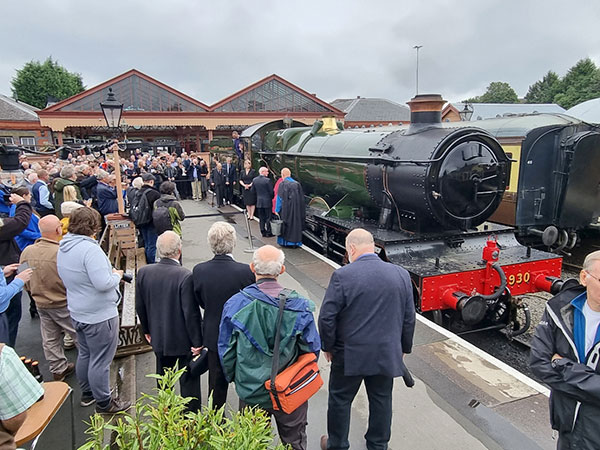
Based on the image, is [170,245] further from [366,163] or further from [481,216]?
[481,216]

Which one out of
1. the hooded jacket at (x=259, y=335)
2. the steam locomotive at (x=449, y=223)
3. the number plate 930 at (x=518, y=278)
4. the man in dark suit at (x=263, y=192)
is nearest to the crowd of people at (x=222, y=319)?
the hooded jacket at (x=259, y=335)

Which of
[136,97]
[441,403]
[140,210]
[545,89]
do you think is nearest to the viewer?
[441,403]

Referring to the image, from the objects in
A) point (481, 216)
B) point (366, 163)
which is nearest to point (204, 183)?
point (366, 163)

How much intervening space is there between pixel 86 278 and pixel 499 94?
86665mm

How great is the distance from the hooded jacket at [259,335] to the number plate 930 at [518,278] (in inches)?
137

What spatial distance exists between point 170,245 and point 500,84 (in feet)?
298

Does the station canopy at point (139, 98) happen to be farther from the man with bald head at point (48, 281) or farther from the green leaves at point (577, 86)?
the green leaves at point (577, 86)

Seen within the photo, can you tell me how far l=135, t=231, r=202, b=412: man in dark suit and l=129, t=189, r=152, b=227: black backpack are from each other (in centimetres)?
332

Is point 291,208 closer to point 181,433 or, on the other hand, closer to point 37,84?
point 181,433

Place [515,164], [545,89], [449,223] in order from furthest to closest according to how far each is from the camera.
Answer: [545,89] < [515,164] < [449,223]

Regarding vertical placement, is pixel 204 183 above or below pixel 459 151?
below

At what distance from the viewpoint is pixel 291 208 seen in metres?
7.44

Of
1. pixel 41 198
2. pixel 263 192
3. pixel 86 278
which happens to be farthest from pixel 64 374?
pixel 263 192

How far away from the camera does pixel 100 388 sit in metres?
3.10
